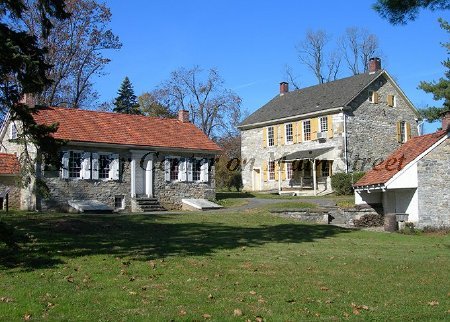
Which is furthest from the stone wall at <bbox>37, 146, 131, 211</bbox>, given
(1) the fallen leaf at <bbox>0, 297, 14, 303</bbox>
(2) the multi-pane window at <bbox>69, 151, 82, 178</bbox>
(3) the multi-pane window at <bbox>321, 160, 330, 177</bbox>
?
(1) the fallen leaf at <bbox>0, 297, 14, 303</bbox>

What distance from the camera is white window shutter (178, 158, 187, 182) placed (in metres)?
29.6

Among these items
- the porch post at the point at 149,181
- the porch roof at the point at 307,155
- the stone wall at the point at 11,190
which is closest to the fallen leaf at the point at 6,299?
the stone wall at the point at 11,190

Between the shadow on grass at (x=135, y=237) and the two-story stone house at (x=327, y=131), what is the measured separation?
1615cm

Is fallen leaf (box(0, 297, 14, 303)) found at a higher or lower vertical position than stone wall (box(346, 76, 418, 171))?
lower

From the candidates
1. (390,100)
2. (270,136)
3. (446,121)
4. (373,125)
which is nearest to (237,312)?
(446,121)

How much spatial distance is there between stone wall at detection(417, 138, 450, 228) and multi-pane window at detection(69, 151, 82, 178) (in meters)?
15.9

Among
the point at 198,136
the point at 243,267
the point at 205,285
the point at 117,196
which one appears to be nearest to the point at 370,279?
the point at 243,267

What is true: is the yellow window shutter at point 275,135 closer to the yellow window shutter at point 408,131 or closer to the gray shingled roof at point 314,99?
the gray shingled roof at point 314,99

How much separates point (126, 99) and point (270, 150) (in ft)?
82.0

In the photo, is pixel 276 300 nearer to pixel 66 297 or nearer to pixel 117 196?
pixel 66 297

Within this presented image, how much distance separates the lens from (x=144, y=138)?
94.9 feet

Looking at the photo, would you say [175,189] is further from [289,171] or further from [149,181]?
[289,171]

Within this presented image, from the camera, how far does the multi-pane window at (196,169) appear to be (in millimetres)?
30323

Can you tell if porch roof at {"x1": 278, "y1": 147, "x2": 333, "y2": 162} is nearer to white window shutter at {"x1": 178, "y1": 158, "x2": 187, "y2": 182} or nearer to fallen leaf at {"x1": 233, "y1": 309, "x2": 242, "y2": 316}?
white window shutter at {"x1": 178, "y1": 158, "x2": 187, "y2": 182}
